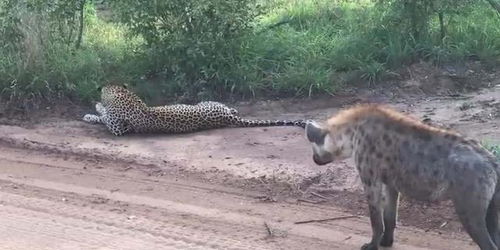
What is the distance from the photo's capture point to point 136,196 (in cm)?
729

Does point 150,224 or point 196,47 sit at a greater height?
point 196,47

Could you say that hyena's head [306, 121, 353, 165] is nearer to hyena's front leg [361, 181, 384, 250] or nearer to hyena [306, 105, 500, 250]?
hyena [306, 105, 500, 250]

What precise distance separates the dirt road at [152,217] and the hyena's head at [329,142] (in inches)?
21.4

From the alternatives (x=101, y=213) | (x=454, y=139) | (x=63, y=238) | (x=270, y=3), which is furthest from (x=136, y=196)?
(x=270, y=3)

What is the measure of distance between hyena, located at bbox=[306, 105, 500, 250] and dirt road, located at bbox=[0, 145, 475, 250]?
18.0 inches

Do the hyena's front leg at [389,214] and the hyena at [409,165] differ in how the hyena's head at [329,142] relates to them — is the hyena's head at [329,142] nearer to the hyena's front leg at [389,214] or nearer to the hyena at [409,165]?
the hyena at [409,165]

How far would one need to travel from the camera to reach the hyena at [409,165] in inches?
211

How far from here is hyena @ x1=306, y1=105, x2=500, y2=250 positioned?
5359 mm

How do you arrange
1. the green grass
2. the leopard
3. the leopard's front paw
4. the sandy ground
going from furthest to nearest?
the green grass → the leopard's front paw → the leopard → the sandy ground

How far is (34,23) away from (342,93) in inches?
145

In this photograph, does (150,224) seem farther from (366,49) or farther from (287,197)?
(366,49)

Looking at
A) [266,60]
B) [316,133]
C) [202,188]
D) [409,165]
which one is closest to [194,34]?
[266,60]

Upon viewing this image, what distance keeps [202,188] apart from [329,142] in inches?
62.1

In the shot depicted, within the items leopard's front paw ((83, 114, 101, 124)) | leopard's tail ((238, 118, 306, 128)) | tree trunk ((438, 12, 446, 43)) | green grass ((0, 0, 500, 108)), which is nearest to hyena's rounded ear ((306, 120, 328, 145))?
leopard's tail ((238, 118, 306, 128))
